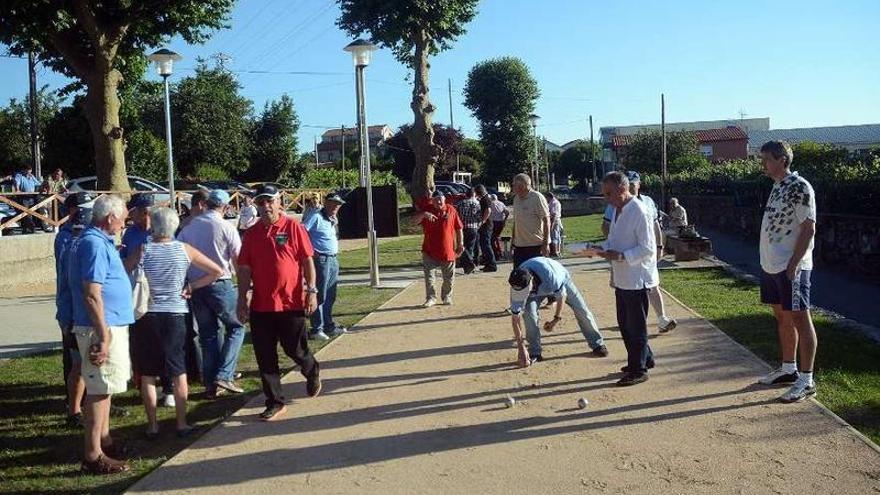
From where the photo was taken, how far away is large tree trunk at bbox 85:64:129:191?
70.1 ft

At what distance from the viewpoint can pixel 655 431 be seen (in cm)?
536

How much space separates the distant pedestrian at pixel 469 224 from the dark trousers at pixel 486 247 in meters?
0.32

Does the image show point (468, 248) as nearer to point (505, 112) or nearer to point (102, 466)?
point (102, 466)

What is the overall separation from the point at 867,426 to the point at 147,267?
5120 millimetres

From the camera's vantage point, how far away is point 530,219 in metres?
9.44

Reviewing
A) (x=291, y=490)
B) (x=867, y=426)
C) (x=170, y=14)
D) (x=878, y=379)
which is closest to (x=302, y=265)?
(x=291, y=490)

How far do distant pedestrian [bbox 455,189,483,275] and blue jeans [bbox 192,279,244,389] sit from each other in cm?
912

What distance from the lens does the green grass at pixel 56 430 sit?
4.95 metres

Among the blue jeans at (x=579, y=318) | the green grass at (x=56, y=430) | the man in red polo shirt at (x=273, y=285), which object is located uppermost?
the man in red polo shirt at (x=273, y=285)

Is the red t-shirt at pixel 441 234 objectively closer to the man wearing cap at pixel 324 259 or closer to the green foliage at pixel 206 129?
the man wearing cap at pixel 324 259

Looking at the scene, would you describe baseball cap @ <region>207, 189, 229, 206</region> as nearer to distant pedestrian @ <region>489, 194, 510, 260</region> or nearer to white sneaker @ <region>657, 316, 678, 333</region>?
white sneaker @ <region>657, 316, 678, 333</region>

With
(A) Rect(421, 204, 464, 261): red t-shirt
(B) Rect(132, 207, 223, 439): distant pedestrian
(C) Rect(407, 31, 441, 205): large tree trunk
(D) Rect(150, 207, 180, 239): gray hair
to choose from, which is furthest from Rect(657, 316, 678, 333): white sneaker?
(C) Rect(407, 31, 441, 205): large tree trunk

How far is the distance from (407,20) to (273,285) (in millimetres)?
21993

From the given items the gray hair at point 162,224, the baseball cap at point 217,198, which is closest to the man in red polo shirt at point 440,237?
the baseball cap at point 217,198
